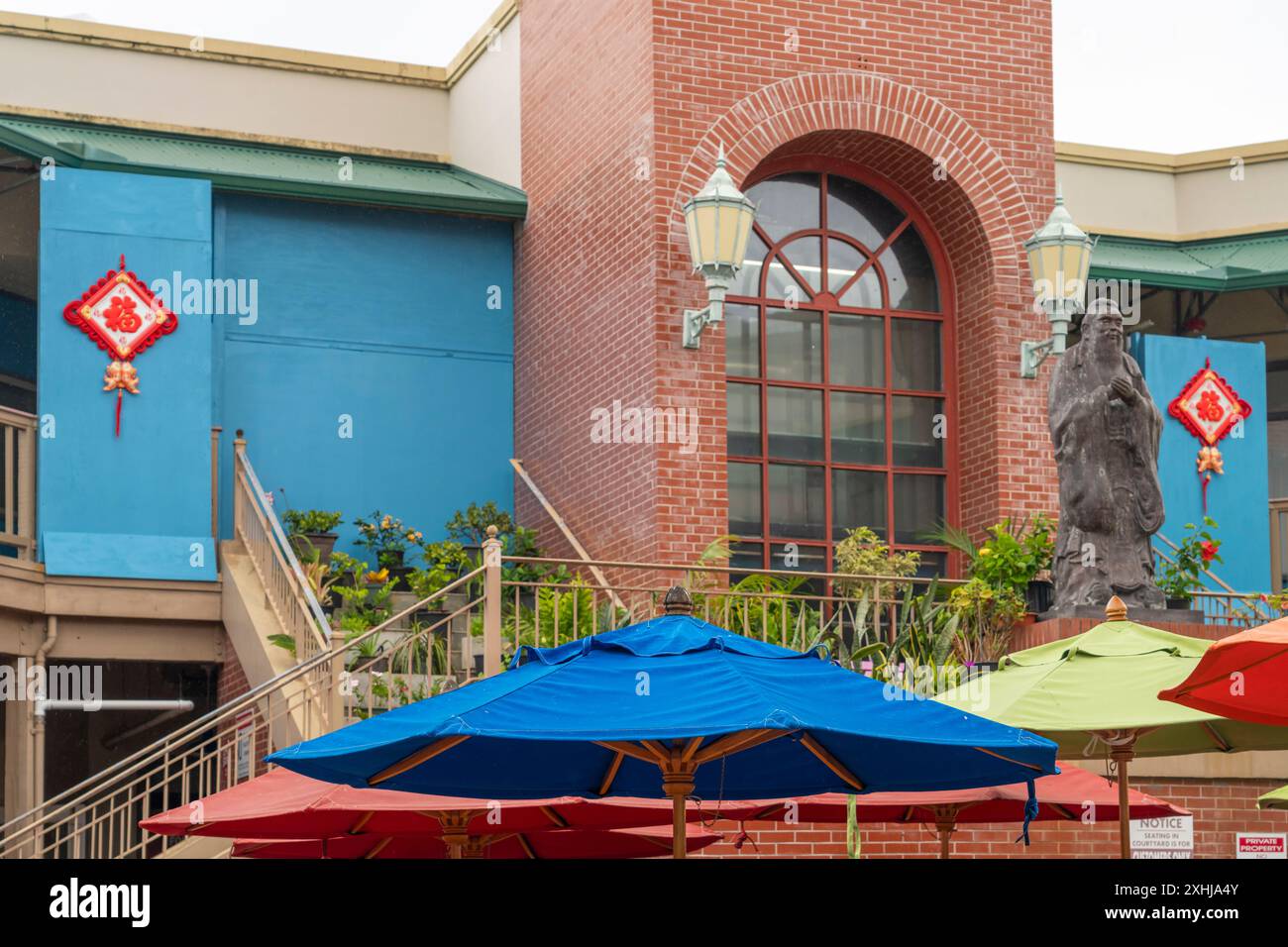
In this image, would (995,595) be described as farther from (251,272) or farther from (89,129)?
(89,129)

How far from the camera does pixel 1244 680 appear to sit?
7.50 meters

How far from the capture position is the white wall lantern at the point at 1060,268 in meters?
14.7

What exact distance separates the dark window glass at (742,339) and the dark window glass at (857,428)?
823 millimetres

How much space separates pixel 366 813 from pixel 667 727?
8.92 ft

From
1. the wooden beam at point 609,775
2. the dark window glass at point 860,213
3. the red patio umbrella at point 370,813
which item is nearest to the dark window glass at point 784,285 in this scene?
the dark window glass at point 860,213

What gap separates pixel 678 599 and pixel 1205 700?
2.24 m

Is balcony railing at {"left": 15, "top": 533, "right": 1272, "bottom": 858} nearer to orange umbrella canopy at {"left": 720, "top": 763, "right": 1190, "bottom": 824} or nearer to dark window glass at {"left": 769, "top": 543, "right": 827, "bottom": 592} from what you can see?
dark window glass at {"left": 769, "top": 543, "right": 827, "bottom": 592}

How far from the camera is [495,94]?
18.4 meters

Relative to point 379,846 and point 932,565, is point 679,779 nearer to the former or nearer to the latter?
point 379,846

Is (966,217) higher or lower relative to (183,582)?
higher

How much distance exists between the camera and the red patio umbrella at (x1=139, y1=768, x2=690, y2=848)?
8156mm

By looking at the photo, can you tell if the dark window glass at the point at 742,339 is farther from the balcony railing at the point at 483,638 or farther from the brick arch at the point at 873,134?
the balcony railing at the point at 483,638

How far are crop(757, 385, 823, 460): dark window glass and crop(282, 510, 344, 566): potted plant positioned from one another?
3793mm
